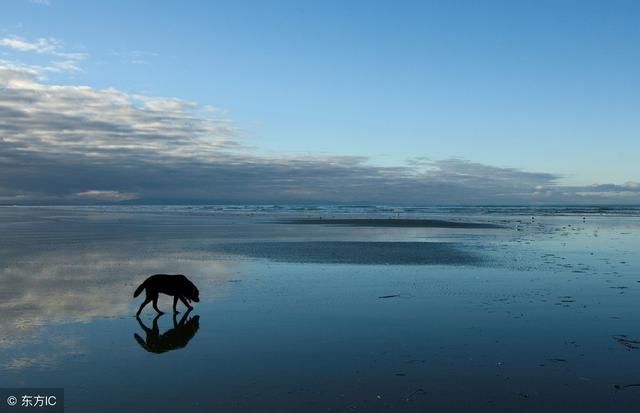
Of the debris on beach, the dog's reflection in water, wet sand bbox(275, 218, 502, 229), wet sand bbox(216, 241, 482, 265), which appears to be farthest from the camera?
wet sand bbox(275, 218, 502, 229)

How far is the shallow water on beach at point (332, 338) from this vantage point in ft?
23.0

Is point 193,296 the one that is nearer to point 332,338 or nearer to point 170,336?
point 170,336

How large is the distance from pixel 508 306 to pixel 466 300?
Answer: 3.48 ft

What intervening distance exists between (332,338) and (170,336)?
3100 millimetres

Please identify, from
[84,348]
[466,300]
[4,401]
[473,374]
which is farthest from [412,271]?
[4,401]

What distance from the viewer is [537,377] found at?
A: 7637 millimetres

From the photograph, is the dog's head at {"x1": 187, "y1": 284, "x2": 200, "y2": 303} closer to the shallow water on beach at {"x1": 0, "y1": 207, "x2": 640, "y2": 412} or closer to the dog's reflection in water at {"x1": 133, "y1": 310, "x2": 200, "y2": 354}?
the shallow water on beach at {"x1": 0, "y1": 207, "x2": 640, "y2": 412}

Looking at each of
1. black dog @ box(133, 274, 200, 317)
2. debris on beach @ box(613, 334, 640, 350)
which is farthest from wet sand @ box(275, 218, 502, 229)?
debris on beach @ box(613, 334, 640, 350)

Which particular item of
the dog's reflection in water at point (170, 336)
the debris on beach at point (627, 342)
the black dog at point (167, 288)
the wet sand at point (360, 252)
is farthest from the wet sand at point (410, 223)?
the dog's reflection in water at point (170, 336)

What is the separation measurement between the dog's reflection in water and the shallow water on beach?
34mm

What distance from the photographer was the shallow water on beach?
7008 millimetres

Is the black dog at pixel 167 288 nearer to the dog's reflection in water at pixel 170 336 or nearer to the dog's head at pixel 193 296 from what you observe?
the dog's head at pixel 193 296

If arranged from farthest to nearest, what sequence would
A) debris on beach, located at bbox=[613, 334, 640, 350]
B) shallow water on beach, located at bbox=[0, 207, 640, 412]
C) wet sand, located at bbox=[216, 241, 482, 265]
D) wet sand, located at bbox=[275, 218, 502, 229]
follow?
1. wet sand, located at bbox=[275, 218, 502, 229]
2. wet sand, located at bbox=[216, 241, 482, 265]
3. debris on beach, located at bbox=[613, 334, 640, 350]
4. shallow water on beach, located at bbox=[0, 207, 640, 412]

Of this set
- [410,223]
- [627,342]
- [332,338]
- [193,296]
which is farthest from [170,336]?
[410,223]
